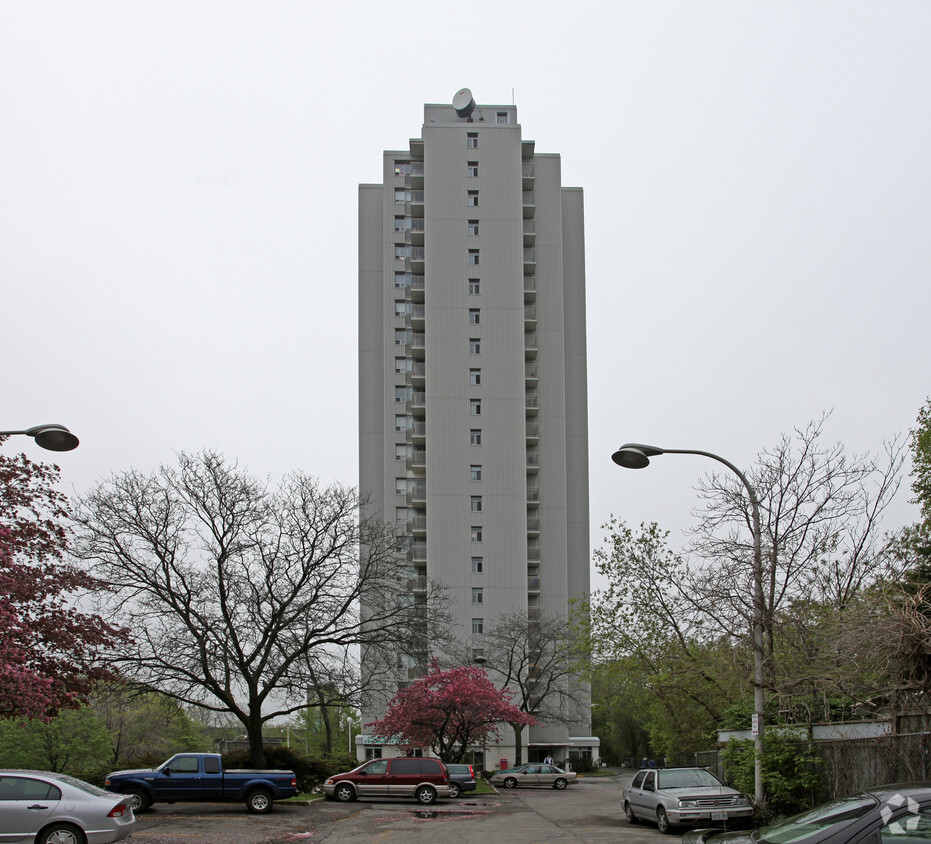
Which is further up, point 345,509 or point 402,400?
point 402,400

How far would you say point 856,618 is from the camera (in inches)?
576

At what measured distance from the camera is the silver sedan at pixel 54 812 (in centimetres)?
1514

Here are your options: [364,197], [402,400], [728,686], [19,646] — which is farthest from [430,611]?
[364,197]

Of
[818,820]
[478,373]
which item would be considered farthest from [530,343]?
[818,820]

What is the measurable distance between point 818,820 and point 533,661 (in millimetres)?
56130

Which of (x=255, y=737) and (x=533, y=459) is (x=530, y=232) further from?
(x=255, y=737)

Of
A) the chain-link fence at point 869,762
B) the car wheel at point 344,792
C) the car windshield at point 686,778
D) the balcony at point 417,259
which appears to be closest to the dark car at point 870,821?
the chain-link fence at point 869,762

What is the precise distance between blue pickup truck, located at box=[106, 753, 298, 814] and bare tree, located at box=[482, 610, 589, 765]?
34.0 m

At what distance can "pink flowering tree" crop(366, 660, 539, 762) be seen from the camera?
44375mm

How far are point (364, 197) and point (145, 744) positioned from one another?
48.4m

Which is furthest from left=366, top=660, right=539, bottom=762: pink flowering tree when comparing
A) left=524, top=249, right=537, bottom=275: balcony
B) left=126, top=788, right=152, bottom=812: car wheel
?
left=524, top=249, right=537, bottom=275: balcony

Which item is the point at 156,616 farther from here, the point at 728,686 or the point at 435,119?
the point at 435,119

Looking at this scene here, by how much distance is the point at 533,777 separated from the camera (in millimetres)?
49219

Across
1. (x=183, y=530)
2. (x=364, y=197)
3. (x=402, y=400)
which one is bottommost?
(x=183, y=530)
